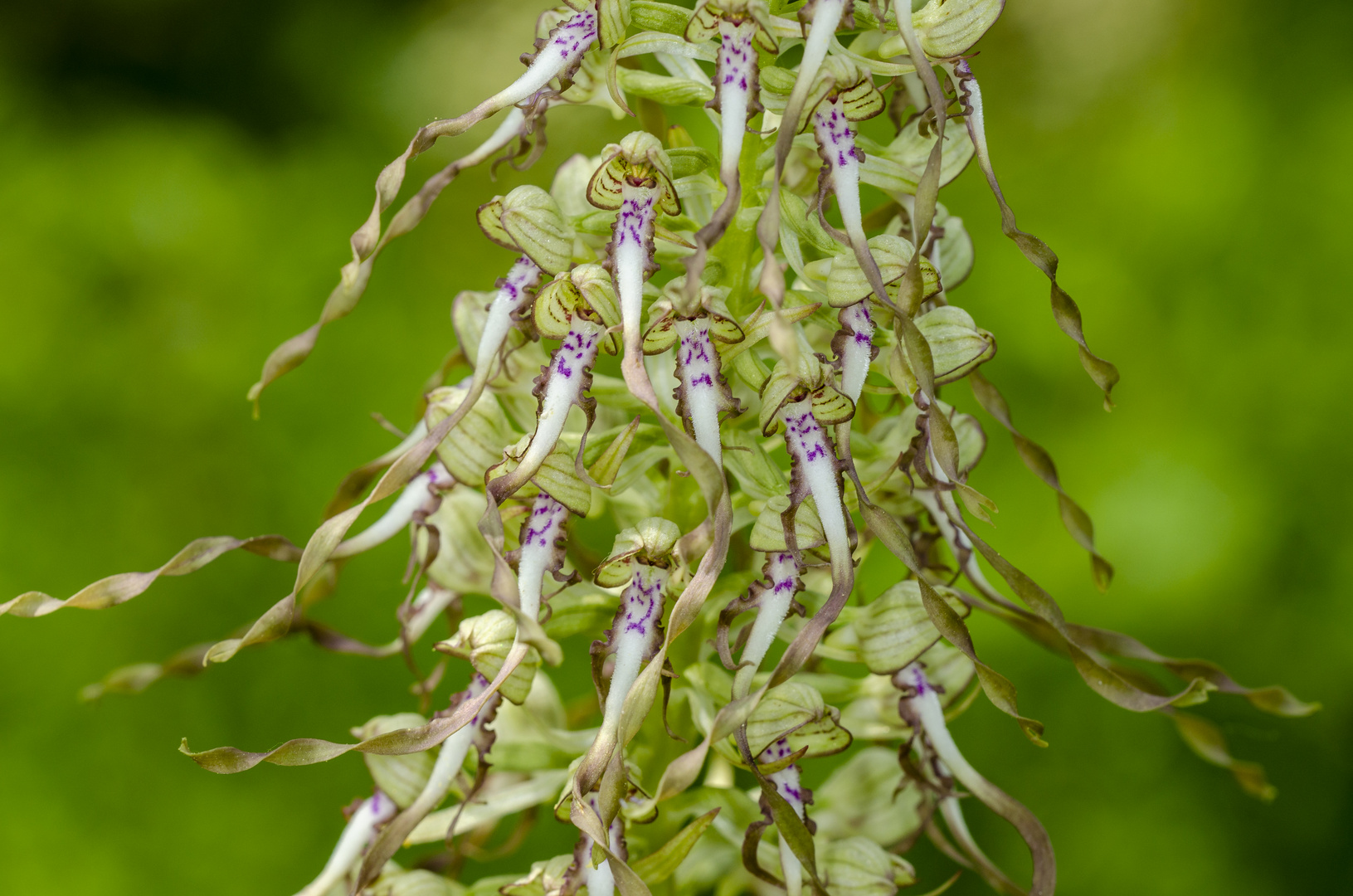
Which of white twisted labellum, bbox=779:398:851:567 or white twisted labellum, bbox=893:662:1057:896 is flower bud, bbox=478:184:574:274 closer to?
white twisted labellum, bbox=779:398:851:567

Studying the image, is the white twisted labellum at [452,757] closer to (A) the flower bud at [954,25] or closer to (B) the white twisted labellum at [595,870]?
(B) the white twisted labellum at [595,870]

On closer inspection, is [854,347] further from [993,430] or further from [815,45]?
[993,430]

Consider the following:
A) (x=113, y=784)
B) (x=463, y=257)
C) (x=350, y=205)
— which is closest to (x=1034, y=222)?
(x=463, y=257)

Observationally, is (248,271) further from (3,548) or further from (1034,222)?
(1034,222)

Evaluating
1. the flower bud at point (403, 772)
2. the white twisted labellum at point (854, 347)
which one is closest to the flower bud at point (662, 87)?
the white twisted labellum at point (854, 347)

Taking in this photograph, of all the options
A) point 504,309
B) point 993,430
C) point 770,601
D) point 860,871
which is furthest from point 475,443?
point 993,430

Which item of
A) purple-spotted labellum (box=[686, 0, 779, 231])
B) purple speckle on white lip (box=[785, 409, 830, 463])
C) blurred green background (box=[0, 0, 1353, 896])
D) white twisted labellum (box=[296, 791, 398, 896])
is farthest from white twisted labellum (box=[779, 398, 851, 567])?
blurred green background (box=[0, 0, 1353, 896])

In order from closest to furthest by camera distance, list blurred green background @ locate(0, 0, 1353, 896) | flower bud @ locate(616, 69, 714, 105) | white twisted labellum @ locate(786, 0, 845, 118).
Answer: white twisted labellum @ locate(786, 0, 845, 118) < flower bud @ locate(616, 69, 714, 105) < blurred green background @ locate(0, 0, 1353, 896)
